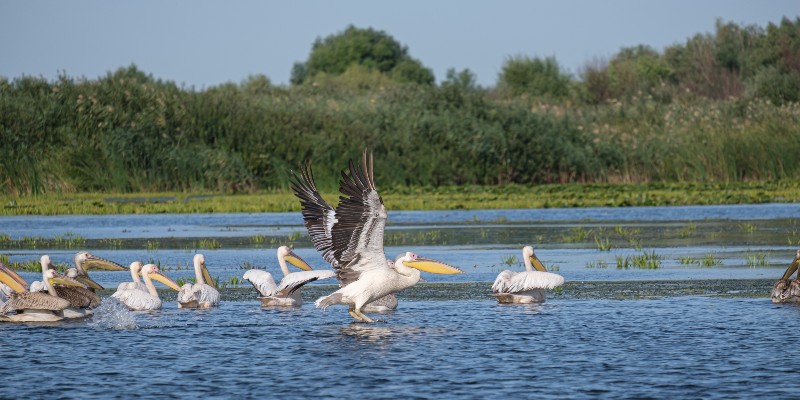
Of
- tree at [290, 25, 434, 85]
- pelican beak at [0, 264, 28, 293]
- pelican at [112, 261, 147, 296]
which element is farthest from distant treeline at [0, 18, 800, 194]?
tree at [290, 25, 434, 85]

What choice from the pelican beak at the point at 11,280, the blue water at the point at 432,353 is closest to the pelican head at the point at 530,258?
the blue water at the point at 432,353

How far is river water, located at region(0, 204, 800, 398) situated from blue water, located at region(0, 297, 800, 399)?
0.06 ft

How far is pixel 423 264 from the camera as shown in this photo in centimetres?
1249

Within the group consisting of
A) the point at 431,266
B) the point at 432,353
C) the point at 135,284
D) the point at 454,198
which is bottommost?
the point at 432,353

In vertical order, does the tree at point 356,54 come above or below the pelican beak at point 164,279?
above

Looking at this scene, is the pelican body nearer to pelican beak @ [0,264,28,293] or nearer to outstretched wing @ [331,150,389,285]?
pelican beak @ [0,264,28,293]

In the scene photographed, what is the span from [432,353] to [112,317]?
314cm

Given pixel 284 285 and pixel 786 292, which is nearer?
pixel 786 292

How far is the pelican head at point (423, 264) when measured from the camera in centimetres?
1235

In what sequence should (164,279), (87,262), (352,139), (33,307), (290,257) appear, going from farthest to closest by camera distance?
(352,139) < (290,257) < (87,262) < (164,279) < (33,307)

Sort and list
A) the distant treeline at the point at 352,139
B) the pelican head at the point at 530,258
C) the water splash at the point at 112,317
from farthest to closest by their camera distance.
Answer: the distant treeline at the point at 352,139 < the pelican head at the point at 530,258 < the water splash at the point at 112,317

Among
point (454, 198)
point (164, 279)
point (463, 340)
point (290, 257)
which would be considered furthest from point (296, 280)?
point (454, 198)

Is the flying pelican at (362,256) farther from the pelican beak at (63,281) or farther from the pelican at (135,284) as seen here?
the pelican beak at (63,281)

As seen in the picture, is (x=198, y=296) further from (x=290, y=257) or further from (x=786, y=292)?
(x=786, y=292)
